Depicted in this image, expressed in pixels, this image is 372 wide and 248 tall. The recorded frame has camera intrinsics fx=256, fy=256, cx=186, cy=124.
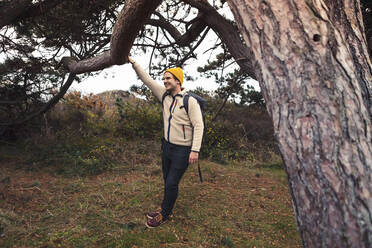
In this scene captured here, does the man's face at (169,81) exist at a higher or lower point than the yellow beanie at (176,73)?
lower

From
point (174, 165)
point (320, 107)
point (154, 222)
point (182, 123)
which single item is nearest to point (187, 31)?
point (182, 123)

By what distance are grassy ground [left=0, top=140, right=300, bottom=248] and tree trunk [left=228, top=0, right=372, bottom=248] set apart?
77.3 inches

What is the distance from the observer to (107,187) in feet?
15.5

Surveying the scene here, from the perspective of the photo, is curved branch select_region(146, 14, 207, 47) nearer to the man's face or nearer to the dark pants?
the man's face

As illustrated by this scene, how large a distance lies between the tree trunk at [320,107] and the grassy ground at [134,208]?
1963 millimetres

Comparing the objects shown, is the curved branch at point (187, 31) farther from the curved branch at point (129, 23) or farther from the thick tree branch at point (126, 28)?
the curved branch at point (129, 23)

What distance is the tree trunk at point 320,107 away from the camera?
4.45 ft

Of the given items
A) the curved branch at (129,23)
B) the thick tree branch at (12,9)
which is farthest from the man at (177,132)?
the thick tree branch at (12,9)

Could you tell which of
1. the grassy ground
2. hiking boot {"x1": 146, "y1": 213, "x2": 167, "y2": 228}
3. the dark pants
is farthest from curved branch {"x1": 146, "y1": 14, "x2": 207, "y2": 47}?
hiking boot {"x1": 146, "y1": 213, "x2": 167, "y2": 228}

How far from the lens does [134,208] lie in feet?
12.9

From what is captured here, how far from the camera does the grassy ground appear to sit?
3.10 m

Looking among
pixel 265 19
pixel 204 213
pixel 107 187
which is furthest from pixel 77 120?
pixel 265 19

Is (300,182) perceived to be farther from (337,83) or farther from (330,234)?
(337,83)

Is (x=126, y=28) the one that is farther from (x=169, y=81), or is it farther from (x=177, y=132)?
(x=177, y=132)
